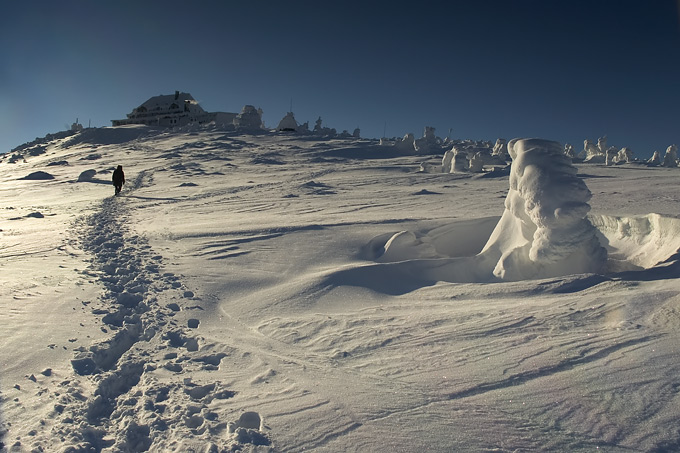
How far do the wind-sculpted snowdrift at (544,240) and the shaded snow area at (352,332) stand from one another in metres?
0.03

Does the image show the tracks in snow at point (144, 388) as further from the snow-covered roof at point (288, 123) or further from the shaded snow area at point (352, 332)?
the snow-covered roof at point (288, 123)

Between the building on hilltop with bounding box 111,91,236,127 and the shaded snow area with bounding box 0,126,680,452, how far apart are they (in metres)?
52.0

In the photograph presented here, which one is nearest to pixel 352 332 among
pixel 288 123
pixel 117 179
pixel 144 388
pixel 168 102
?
pixel 144 388

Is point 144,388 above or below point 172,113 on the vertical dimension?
below

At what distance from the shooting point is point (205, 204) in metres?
15.6

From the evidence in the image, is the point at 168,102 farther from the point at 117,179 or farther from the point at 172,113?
the point at 117,179

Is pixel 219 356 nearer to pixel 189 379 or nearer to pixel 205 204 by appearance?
pixel 189 379

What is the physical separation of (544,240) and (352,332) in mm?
3813

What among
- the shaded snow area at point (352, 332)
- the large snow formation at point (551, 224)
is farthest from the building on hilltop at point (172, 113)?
the large snow formation at point (551, 224)

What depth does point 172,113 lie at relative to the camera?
6225 centimetres

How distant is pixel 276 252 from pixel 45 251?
13.5 feet

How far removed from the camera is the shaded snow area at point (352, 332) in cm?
305

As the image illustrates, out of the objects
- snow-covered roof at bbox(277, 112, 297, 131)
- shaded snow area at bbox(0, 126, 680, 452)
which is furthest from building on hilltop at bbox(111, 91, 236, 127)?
shaded snow area at bbox(0, 126, 680, 452)

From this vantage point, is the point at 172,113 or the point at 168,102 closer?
the point at 172,113
